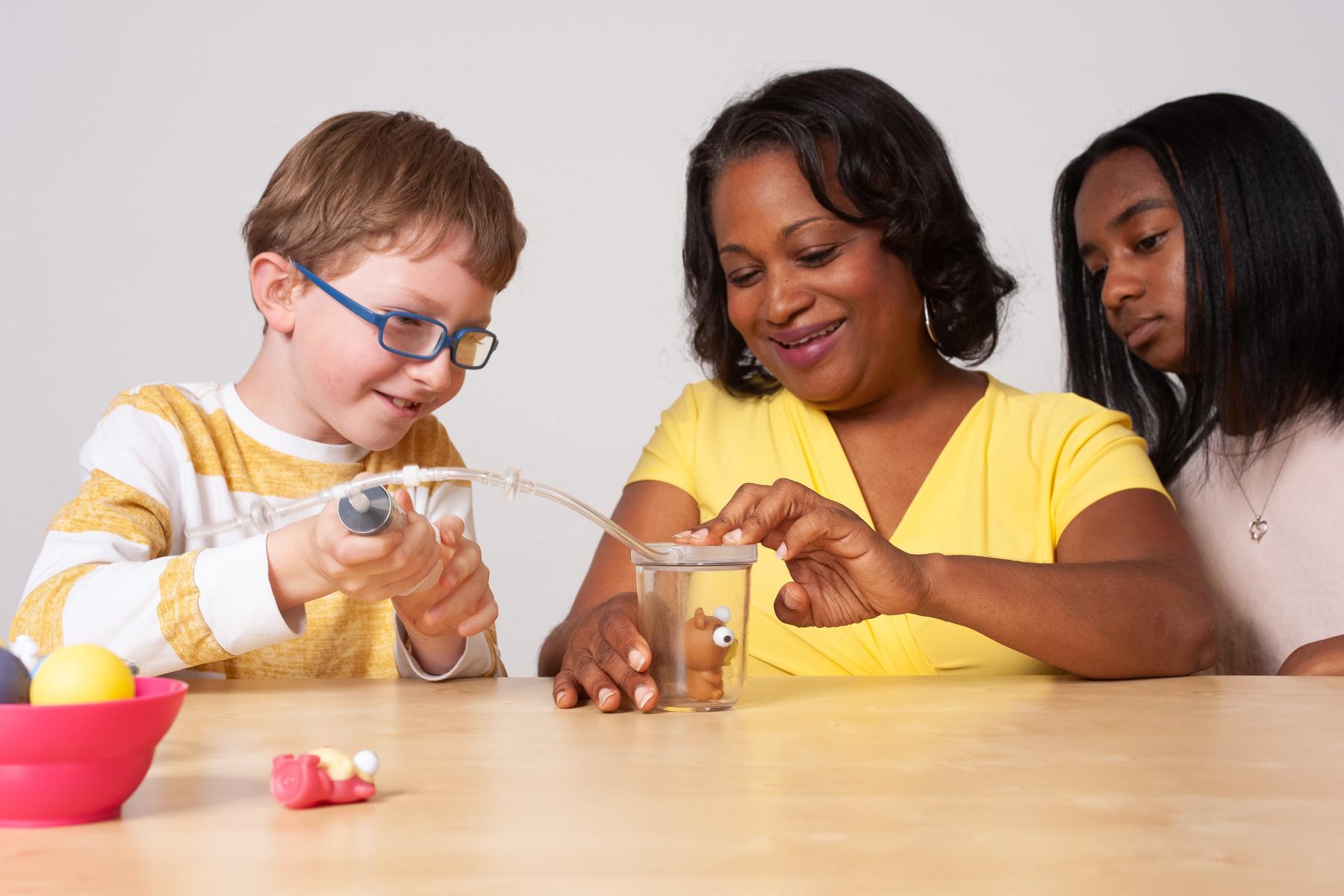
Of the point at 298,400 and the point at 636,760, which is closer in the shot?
the point at 636,760

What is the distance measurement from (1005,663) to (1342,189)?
6.76ft

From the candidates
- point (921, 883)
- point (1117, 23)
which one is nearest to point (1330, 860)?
point (921, 883)

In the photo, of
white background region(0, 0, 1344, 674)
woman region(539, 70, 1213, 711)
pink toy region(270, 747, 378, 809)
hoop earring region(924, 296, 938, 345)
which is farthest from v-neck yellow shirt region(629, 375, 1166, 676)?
white background region(0, 0, 1344, 674)

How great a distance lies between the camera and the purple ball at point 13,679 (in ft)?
2.42

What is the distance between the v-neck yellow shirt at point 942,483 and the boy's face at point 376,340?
17.1 inches

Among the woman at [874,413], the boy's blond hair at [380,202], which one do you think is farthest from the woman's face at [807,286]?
the boy's blond hair at [380,202]

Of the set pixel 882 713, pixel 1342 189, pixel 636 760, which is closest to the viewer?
pixel 636 760

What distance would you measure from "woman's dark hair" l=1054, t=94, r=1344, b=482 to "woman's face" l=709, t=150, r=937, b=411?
1.47 ft

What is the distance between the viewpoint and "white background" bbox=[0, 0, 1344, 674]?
10.6 feet

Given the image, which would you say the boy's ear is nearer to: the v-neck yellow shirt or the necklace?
the v-neck yellow shirt

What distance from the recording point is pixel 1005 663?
5.34ft

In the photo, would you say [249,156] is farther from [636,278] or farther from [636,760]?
[636,760]

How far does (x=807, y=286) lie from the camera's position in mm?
1720

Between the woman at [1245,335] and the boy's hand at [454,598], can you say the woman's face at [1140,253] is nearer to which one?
the woman at [1245,335]
